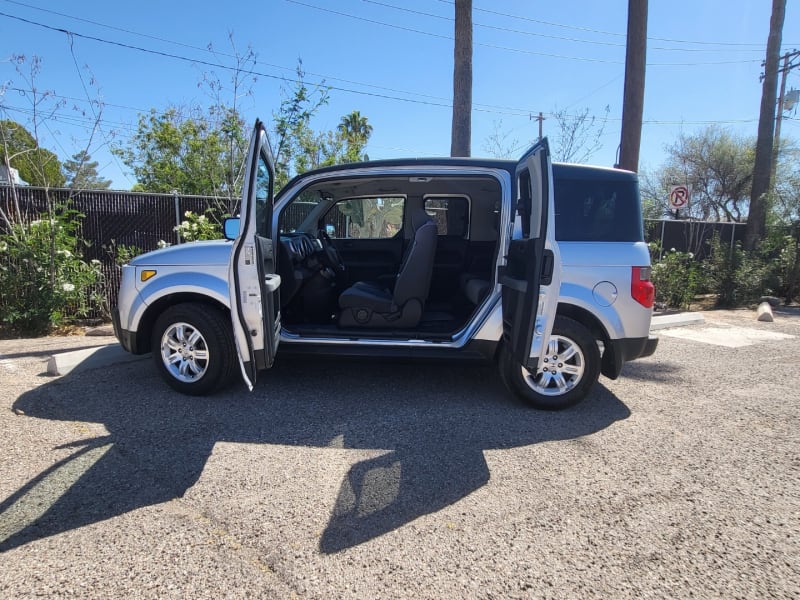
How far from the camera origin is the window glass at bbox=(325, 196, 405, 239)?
5.52 meters

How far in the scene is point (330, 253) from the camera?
5172mm

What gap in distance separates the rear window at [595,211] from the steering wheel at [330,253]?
7.97 feet

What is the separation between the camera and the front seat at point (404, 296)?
4109mm

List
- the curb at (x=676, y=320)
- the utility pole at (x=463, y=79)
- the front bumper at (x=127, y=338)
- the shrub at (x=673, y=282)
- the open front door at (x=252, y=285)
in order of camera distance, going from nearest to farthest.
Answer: the open front door at (x=252, y=285), the front bumper at (x=127, y=338), the curb at (x=676, y=320), the utility pole at (x=463, y=79), the shrub at (x=673, y=282)

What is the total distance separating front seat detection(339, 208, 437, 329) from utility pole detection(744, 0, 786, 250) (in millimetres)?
11684

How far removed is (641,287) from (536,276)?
117 cm

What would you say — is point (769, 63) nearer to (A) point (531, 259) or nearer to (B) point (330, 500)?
(A) point (531, 259)

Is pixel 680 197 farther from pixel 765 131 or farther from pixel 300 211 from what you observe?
pixel 300 211

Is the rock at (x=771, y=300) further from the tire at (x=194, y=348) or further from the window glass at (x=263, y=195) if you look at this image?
the tire at (x=194, y=348)

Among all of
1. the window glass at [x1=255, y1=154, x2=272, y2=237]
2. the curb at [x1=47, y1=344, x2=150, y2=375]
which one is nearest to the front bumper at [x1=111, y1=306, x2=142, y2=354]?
the curb at [x1=47, y1=344, x2=150, y2=375]

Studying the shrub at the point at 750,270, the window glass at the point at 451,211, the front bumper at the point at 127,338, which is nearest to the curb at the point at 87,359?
the front bumper at the point at 127,338

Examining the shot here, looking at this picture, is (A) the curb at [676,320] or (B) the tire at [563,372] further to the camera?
(A) the curb at [676,320]

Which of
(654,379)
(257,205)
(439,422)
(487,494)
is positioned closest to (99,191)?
(257,205)

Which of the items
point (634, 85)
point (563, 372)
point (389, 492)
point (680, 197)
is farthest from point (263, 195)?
point (680, 197)
